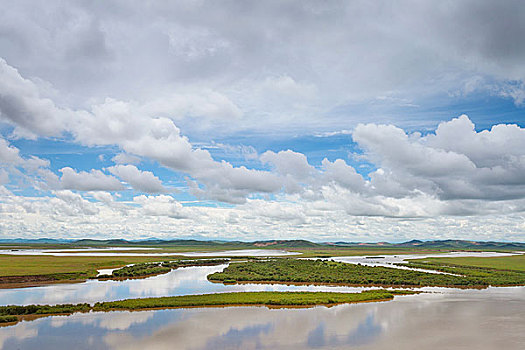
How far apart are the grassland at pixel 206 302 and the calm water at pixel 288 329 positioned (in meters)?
1.94

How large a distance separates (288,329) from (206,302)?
12.5m

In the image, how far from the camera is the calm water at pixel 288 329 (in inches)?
1037

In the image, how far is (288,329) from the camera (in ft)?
99.4

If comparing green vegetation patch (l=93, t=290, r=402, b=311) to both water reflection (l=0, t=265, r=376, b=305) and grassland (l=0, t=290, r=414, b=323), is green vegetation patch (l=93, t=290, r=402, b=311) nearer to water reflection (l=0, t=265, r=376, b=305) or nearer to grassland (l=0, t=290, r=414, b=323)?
grassland (l=0, t=290, r=414, b=323)

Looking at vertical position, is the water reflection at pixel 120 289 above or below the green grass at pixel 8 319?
below

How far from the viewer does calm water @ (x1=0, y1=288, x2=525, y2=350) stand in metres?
26.3

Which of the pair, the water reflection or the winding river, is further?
the water reflection

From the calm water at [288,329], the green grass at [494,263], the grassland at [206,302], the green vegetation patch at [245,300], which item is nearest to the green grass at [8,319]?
the grassland at [206,302]

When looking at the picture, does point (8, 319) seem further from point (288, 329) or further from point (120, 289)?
point (288, 329)

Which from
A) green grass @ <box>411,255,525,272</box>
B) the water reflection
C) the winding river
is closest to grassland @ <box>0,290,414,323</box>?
the winding river

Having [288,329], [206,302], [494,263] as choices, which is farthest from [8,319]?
[494,263]

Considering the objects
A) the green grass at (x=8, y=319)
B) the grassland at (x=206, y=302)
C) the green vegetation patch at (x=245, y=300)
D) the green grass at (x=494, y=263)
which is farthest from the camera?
the green grass at (x=494, y=263)

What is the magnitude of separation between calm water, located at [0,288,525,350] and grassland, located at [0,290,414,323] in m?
1.94

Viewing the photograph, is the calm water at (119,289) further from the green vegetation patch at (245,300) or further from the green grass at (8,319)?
the green grass at (8,319)
